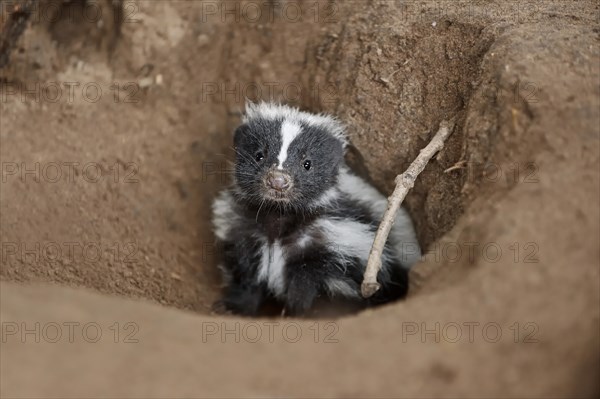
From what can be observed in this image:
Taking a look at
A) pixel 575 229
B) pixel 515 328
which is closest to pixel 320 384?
pixel 515 328

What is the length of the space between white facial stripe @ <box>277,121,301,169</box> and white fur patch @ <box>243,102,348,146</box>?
0.33ft

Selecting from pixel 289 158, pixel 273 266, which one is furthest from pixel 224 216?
pixel 289 158

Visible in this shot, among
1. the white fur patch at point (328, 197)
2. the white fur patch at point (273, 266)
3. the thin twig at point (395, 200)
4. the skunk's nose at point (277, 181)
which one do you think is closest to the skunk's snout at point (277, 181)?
the skunk's nose at point (277, 181)

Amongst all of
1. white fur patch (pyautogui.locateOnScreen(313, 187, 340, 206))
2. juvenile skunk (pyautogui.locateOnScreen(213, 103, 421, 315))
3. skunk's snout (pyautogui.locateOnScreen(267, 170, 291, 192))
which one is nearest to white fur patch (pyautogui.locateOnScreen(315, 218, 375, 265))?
juvenile skunk (pyautogui.locateOnScreen(213, 103, 421, 315))

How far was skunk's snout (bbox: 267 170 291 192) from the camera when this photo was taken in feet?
17.9

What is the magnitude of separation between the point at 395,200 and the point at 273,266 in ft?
4.12

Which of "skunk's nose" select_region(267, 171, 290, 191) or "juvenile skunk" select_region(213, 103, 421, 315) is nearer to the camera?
"skunk's nose" select_region(267, 171, 290, 191)

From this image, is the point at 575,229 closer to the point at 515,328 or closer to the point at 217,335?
the point at 515,328

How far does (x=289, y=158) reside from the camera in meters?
5.74

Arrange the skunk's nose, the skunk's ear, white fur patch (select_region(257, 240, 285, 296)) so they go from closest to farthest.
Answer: the skunk's nose < white fur patch (select_region(257, 240, 285, 296)) < the skunk's ear

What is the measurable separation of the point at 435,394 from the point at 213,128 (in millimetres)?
4207

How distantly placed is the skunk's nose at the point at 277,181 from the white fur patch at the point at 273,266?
60cm

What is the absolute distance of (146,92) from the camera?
22.4 feet

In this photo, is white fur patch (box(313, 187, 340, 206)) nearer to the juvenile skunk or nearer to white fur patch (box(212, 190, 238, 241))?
the juvenile skunk
